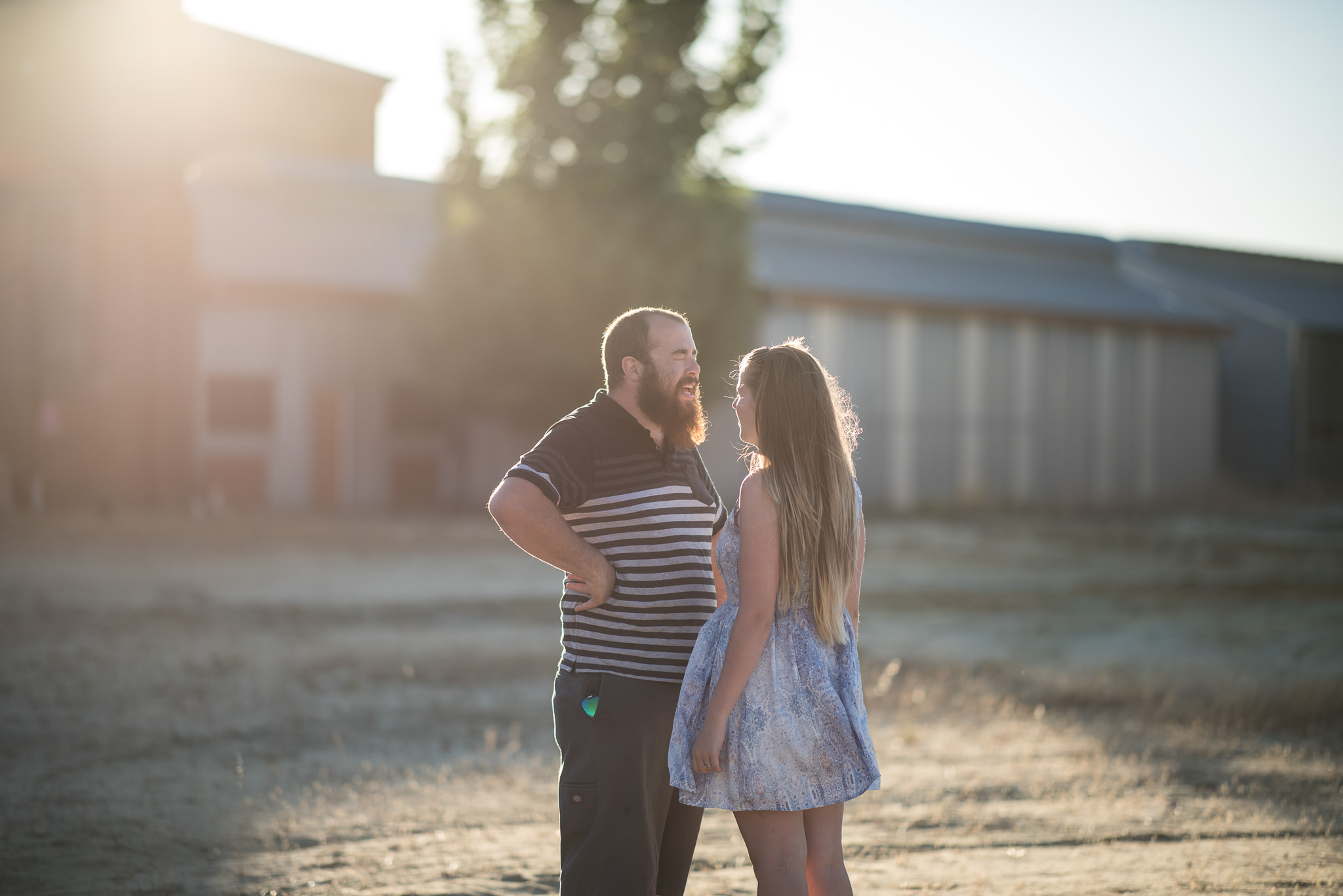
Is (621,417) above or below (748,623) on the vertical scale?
above

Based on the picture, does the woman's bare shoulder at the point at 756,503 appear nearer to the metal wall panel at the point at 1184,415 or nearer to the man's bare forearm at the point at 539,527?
the man's bare forearm at the point at 539,527

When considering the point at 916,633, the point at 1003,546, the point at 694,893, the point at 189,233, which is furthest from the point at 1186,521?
the point at 694,893

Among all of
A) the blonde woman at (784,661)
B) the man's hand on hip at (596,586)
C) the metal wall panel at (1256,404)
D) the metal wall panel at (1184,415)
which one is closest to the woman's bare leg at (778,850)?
the blonde woman at (784,661)

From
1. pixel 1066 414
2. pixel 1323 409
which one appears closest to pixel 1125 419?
pixel 1066 414

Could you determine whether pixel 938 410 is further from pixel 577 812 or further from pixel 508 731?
pixel 577 812

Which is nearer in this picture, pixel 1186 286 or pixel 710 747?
pixel 710 747

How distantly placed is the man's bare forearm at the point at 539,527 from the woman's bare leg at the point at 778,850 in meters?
0.75

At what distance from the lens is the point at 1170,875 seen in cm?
455

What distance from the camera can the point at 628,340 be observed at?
3.37 m

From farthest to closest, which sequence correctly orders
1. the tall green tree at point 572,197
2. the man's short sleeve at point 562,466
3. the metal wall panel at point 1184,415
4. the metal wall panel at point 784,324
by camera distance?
the metal wall panel at point 1184,415 → the metal wall panel at point 784,324 → the tall green tree at point 572,197 → the man's short sleeve at point 562,466

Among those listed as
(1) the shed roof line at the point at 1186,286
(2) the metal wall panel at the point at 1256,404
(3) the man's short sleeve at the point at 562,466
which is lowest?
(3) the man's short sleeve at the point at 562,466

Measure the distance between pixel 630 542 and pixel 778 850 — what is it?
2.85ft

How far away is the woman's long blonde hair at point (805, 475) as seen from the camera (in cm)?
312

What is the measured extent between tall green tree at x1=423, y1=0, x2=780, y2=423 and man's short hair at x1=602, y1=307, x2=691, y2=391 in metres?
18.8
